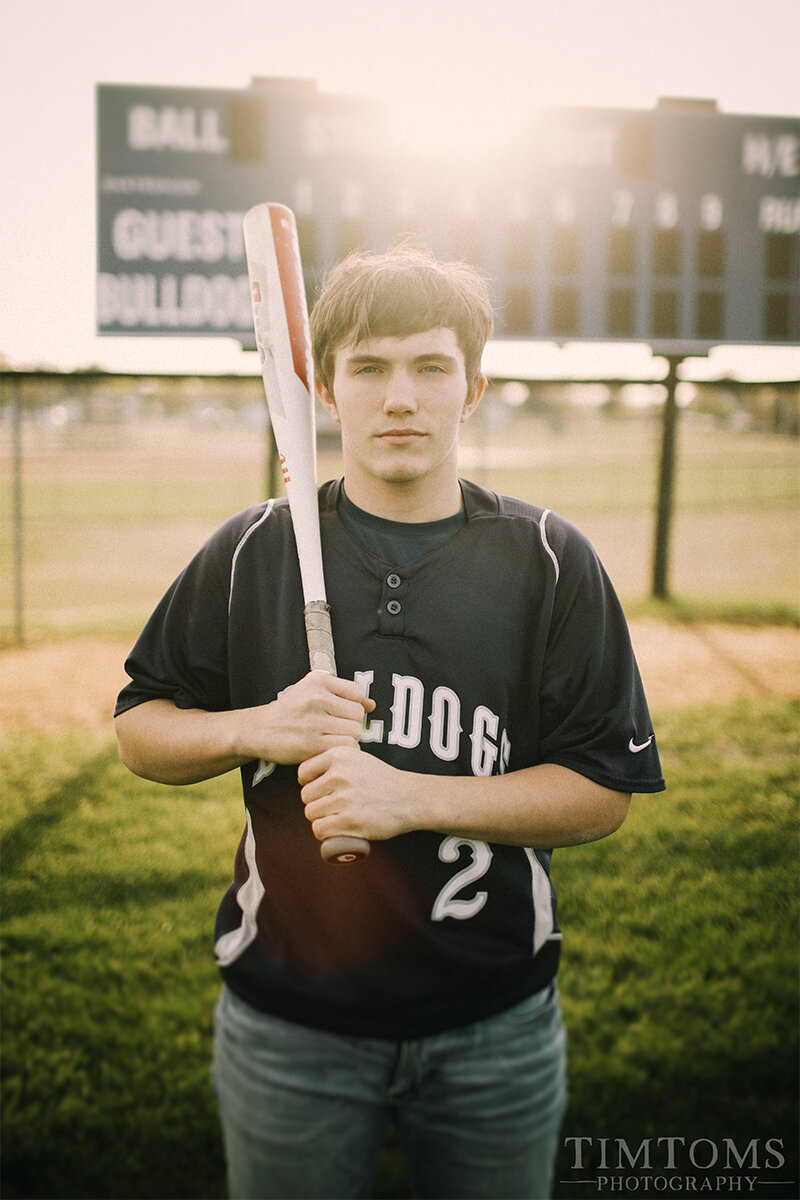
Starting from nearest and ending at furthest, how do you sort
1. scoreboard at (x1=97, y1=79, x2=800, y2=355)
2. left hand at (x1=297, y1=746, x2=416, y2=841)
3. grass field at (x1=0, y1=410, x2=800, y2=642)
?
left hand at (x1=297, y1=746, x2=416, y2=841) → scoreboard at (x1=97, y1=79, x2=800, y2=355) → grass field at (x1=0, y1=410, x2=800, y2=642)

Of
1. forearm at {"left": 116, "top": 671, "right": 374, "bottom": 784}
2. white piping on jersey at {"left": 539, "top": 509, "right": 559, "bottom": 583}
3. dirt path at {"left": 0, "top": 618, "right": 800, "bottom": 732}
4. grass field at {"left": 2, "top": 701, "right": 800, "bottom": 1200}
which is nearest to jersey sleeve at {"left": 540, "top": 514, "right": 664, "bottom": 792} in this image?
white piping on jersey at {"left": 539, "top": 509, "right": 559, "bottom": 583}

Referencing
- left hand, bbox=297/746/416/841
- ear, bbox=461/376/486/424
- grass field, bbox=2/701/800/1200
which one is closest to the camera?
left hand, bbox=297/746/416/841

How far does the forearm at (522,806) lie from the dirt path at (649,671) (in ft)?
12.1

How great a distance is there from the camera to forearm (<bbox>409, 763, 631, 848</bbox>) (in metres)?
1.08

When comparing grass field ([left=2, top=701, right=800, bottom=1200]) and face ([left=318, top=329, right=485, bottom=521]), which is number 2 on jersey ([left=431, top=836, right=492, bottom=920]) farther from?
grass field ([left=2, top=701, right=800, bottom=1200])

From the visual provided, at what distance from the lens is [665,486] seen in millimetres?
6113

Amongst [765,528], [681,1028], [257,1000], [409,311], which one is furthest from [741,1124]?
[765,528]

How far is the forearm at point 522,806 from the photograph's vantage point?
1.08 m

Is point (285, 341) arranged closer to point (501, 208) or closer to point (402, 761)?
point (402, 761)

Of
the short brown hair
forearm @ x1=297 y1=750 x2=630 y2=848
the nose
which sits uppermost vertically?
the short brown hair

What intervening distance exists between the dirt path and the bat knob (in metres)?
3.67

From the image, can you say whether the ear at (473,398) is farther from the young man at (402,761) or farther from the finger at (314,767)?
the finger at (314,767)

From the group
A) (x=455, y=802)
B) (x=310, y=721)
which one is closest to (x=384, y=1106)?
(x=455, y=802)

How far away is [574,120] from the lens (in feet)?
17.7
